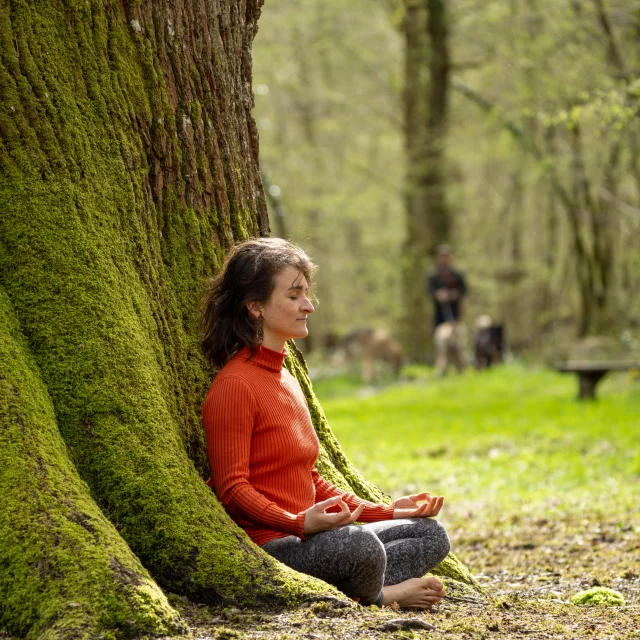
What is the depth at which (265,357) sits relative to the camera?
13.8ft

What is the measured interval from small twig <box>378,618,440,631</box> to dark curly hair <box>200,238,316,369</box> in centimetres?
130

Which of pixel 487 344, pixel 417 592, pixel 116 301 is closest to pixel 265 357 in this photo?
pixel 116 301

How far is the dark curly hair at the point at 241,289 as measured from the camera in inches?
164

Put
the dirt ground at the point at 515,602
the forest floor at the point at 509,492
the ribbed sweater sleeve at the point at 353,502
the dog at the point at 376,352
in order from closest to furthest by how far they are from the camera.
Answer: the dirt ground at the point at 515,602 < the forest floor at the point at 509,492 < the ribbed sweater sleeve at the point at 353,502 < the dog at the point at 376,352

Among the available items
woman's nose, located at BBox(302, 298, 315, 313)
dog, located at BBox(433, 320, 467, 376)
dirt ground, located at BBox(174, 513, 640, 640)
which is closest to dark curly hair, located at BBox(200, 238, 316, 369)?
woman's nose, located at BBox(302, 298, 315, 313)

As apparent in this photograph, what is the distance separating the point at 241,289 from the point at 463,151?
969 inches

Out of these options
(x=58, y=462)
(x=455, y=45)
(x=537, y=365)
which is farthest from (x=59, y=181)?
(x=455, y=45)

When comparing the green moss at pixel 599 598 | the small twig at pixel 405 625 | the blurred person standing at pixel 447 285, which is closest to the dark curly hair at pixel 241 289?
the small twig at pixel 405 625

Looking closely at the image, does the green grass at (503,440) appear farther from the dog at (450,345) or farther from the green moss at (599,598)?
the green moss at (599,598)

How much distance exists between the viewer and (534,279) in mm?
35812

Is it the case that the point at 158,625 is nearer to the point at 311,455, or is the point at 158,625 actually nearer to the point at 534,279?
the point at 311,455

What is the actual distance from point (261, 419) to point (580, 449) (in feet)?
26.2

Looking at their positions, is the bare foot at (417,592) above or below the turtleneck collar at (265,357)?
below

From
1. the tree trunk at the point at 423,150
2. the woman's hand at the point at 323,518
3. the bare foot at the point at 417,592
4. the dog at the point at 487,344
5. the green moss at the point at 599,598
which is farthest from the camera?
the dog at the point at 487,344
